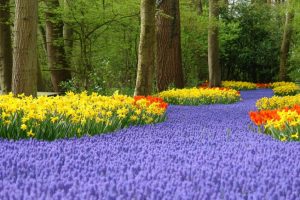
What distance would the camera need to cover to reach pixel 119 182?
9.15ft

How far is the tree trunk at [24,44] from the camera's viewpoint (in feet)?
24.9

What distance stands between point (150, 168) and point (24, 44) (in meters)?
5.04

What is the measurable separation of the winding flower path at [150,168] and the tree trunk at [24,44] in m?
3.06

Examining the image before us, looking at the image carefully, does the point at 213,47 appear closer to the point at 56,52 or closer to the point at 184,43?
the point at 184,43

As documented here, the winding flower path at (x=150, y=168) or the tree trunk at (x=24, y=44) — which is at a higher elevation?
the tree trunk at (x=24, y=44)

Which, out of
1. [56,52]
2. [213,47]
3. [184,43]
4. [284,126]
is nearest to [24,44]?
[284,126]

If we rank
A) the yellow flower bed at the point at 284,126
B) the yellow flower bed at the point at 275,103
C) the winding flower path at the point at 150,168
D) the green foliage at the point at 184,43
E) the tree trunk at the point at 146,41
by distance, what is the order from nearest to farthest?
the winding flower path at the point at 150,168
the yellow flower bed at the point at 284,126
the tree trunk at the point at 146,41
the yellow flower bed at the point at 275,103
the green foliage at the point at 184,43

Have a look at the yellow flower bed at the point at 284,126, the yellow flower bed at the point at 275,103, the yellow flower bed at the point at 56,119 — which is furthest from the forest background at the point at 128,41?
the yellow flower bed at the point at 284,126

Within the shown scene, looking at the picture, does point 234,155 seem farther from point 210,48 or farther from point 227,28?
point 227,28

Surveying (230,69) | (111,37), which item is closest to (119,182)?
(111,37)

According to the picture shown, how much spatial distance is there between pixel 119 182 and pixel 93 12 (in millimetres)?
10993

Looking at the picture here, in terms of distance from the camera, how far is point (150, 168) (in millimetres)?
3318

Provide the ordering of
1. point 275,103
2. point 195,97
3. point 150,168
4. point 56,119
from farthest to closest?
point 195,97 → point 275,103 → point 56,119 → point 150,168

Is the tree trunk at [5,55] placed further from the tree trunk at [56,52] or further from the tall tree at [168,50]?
the tall tree at [168,50]
